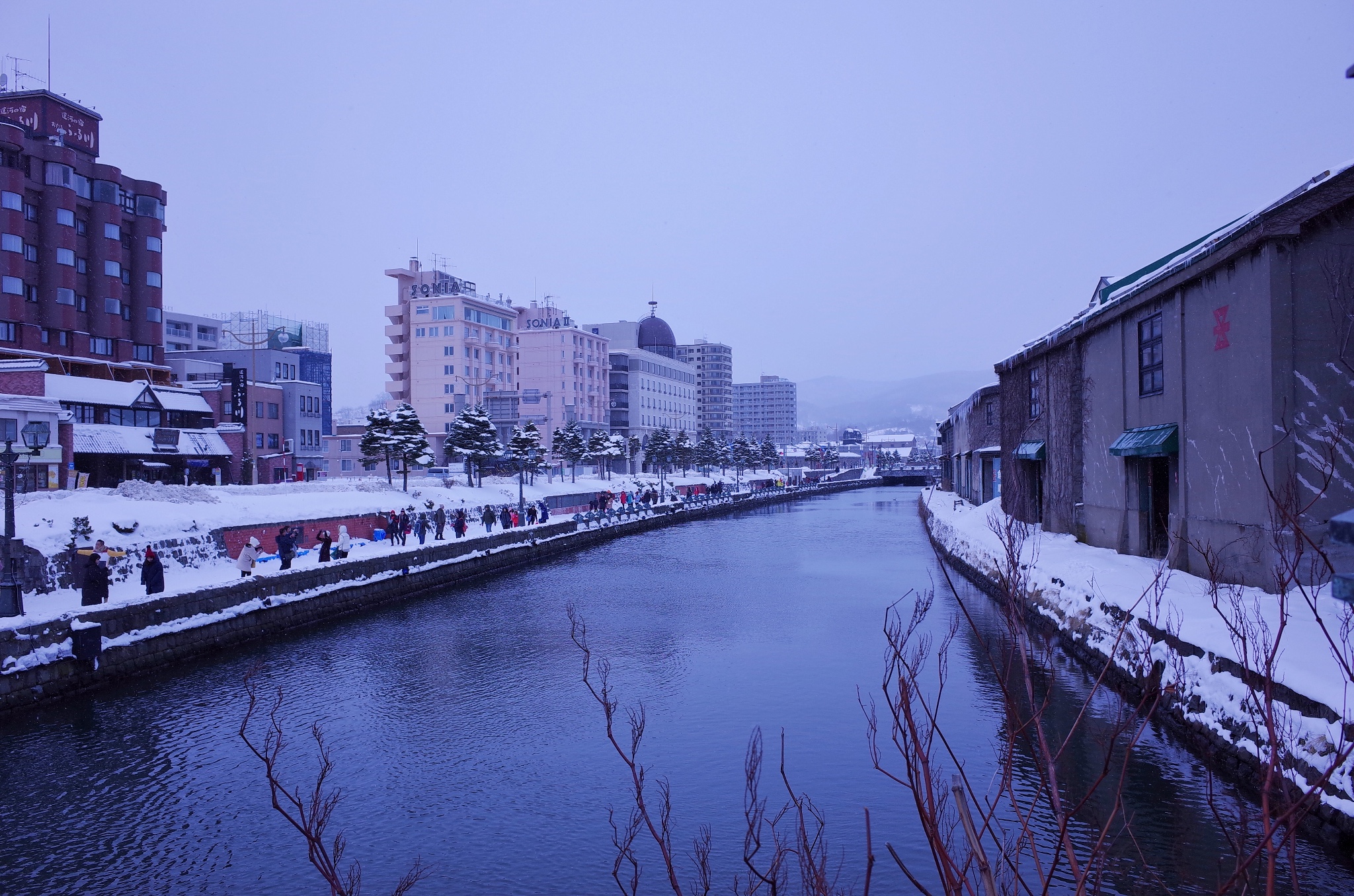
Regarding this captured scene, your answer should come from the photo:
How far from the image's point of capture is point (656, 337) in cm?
12481

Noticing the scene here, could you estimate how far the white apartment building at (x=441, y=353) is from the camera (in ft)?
261

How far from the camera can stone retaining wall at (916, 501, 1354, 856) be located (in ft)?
28.9

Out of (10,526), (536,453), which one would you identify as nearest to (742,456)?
(536,453)

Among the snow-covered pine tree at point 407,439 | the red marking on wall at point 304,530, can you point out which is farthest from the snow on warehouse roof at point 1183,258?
the snow-covered pine tree at point 407,439

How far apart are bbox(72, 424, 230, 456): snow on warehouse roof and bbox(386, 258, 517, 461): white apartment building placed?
1410 inches

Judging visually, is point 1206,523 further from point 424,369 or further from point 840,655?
point 424,369

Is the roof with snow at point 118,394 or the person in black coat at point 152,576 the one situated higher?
the roof with snow at point 118,394

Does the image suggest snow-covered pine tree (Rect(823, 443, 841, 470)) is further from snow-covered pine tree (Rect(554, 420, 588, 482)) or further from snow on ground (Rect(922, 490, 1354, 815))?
snow on ground (Rect(922, 490, 1354, 815))

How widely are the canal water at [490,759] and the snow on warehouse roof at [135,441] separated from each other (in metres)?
19.9

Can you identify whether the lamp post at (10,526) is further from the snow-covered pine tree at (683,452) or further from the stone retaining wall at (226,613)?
the snow-covered pine tree at (683,452)

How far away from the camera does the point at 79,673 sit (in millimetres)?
15781

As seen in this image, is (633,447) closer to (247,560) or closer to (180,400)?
(180,400)

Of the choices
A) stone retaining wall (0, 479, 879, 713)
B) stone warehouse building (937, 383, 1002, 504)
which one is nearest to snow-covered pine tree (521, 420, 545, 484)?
stone retaining wall (0, 479, 879, 713)

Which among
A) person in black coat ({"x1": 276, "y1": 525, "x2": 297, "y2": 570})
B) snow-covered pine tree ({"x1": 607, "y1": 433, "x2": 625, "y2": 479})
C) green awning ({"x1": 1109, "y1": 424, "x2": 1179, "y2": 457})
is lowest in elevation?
person in black coat ({"x1": 276, "y1": 525, "x2": 297, "y2": 570})
